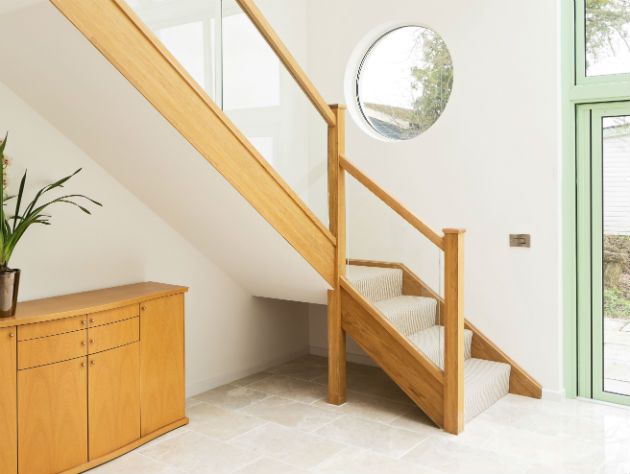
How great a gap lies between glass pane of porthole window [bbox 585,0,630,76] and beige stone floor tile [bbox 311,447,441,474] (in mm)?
2882

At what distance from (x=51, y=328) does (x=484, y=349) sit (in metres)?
3.06

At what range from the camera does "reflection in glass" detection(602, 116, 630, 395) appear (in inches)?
167

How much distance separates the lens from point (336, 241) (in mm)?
4281

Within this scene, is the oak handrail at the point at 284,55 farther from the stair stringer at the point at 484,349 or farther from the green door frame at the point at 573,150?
the green door frame at the point at 573,150

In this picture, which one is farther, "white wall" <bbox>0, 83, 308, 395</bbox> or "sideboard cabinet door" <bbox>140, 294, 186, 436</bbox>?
"sideboard cabinet door" <bbox>140, 294, 186, 436</bbox>

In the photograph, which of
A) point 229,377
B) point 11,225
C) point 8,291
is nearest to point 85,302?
point 8,291

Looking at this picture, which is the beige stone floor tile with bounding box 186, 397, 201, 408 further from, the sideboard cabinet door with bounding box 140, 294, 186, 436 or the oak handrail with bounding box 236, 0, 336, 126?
the oak handrail with bounding box 236, 0, 336, 126

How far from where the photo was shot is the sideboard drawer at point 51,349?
3.07 m

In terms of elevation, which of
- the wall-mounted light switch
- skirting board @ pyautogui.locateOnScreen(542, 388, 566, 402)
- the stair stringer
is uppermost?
the wall-mounted light switch

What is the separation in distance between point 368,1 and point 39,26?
308cm

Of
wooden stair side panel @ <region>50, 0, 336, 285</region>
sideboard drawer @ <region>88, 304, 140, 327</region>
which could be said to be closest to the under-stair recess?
wooden stair side panel @ <region>50, 0, 336, 285</region>

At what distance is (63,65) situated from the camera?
3.04m

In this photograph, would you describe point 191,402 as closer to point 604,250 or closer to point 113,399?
point 113,399

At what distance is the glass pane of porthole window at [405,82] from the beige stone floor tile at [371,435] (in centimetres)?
243
